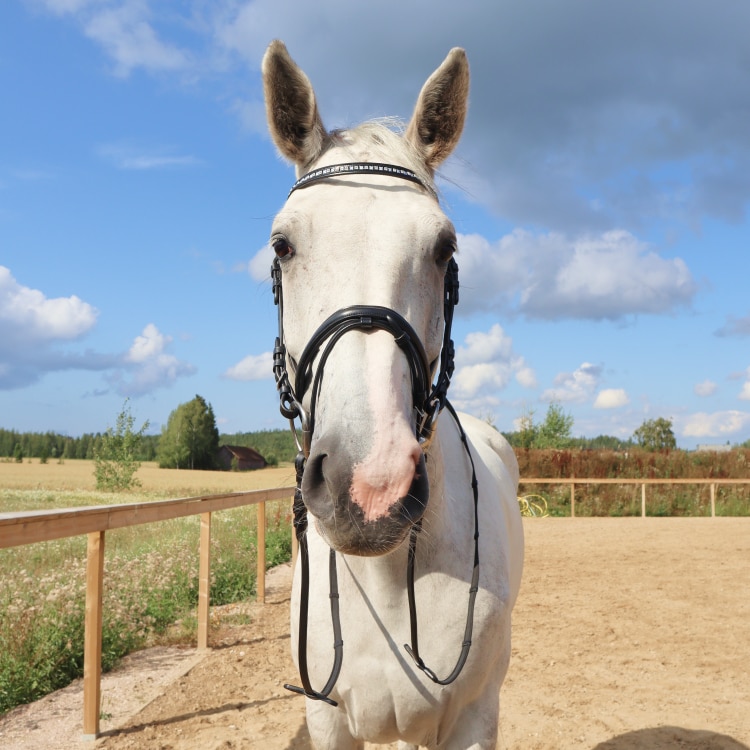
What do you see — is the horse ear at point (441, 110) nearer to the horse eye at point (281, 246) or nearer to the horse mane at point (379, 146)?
the horse mane at point (379, 146)

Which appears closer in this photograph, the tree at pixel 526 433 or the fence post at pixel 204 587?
the fence post at pixel 204 587

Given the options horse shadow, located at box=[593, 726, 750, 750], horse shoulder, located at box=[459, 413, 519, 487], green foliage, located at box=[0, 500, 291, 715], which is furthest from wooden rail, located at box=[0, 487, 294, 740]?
horse shadow, located at box=[593, 726, 750, 750]

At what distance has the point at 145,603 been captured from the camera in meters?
6.44

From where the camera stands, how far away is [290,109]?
2.20m

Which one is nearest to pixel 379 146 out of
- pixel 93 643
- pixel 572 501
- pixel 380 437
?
pixel 380 437

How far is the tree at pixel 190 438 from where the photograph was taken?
7325 cm

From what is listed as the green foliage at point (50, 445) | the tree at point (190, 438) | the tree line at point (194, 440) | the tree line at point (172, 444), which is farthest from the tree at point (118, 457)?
the green foliage at point (50, 445)

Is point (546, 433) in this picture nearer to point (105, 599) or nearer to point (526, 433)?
point (526, 433)

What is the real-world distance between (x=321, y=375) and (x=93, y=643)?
3268mm

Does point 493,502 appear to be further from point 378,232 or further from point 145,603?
point 145,603

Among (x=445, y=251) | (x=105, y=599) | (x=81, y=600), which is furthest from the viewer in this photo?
(x=105, y=599)

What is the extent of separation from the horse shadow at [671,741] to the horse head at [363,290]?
3.50 metres

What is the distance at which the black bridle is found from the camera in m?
1.67

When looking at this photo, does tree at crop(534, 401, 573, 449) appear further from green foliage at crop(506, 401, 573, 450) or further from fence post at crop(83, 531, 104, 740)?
fence post at crop(83, 531, 104, 740)
